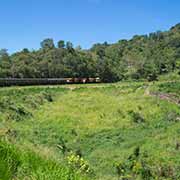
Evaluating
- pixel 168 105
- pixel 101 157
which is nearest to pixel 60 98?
pixel 168 105

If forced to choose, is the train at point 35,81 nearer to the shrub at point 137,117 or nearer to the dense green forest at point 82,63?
the dense green forest at point 82,63

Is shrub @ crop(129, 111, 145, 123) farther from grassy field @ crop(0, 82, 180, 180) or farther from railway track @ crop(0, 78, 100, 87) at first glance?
railway track @ crop(0, 78, 100, 87)

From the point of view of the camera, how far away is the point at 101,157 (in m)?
26.2

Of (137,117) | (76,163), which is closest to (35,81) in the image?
(137,117)

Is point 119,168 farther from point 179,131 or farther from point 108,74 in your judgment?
point 108,74

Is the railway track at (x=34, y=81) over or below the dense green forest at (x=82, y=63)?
below

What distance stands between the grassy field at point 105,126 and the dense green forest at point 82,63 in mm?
22544

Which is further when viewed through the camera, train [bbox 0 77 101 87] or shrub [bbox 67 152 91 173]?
train [bbox 0 77 101 87]

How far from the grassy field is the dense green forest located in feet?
74.0

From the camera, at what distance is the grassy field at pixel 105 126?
23188 millimetres

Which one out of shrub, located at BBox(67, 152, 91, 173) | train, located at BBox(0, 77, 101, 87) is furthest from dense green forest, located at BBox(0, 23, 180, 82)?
shrub, located at BBox(67, 152, 91, 173)

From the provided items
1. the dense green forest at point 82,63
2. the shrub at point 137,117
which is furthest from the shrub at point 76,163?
the dense green forest at point 82,63

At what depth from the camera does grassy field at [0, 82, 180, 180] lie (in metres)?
23.2

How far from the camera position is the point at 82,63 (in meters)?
88.2
